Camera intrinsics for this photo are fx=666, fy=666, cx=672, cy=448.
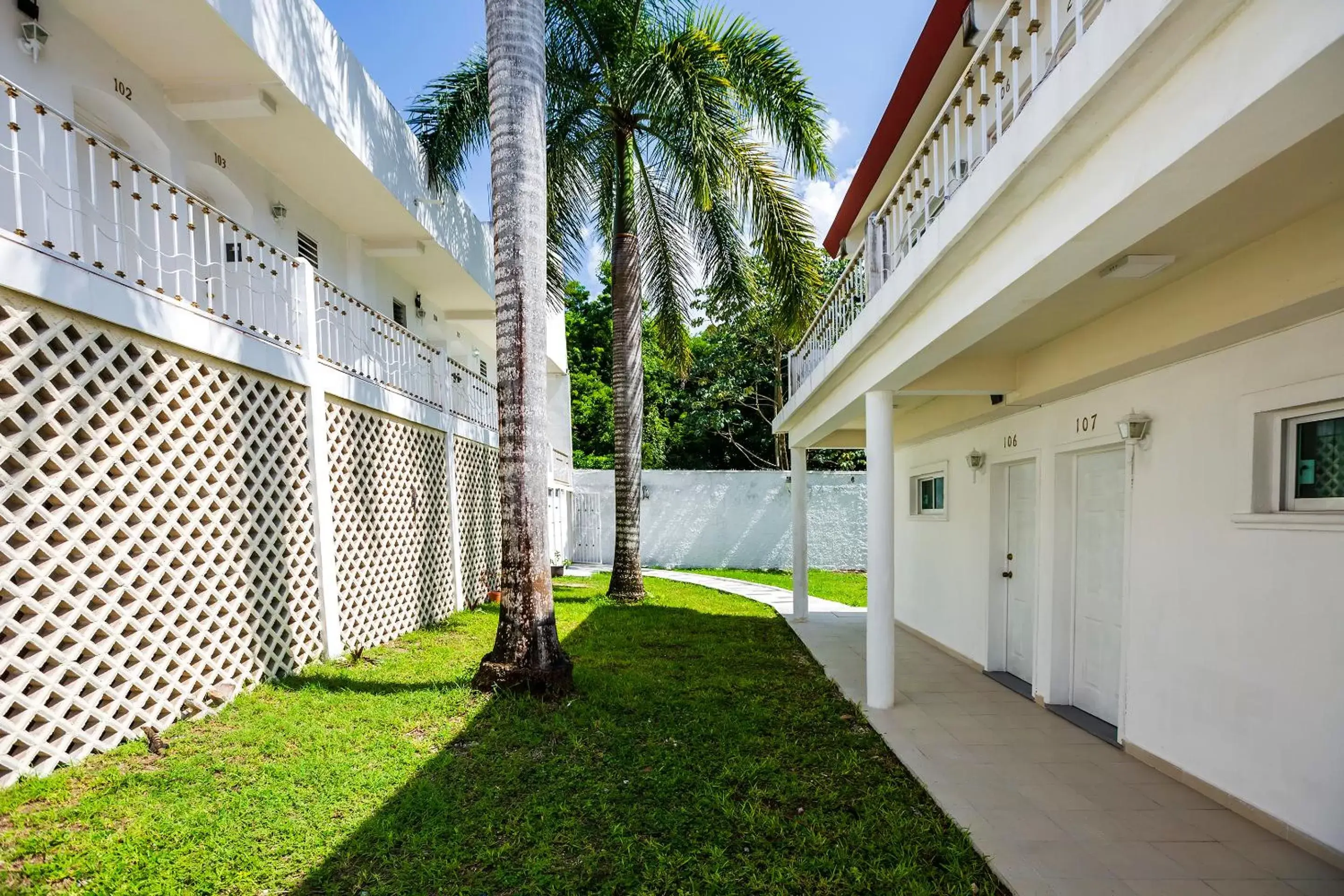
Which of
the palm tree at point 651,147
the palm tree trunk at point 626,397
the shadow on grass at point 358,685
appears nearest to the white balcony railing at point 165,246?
the palm tree trunk at point 626,397

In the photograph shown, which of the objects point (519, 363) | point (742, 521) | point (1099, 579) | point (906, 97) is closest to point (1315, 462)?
point (1099, 579)

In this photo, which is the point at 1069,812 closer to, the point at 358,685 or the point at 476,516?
the point at 358,685

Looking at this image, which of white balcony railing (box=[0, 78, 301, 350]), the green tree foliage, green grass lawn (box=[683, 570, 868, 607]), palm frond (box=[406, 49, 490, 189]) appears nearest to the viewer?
white balcony railing (box=[0, 78, 301, 350])

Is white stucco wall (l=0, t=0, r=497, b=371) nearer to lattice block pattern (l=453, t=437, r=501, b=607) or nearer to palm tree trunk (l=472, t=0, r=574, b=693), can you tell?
palm tree trunk (l=472, t=0, r=574, b=693)

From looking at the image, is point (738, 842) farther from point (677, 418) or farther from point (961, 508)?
point (677, 418)

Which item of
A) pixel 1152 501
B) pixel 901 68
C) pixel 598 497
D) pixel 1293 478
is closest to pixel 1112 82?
pixel 1293 478

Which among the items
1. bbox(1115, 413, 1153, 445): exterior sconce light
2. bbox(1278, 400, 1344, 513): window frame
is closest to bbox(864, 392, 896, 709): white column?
bbox(1115, 413, 1153, 445): exterior sconce light

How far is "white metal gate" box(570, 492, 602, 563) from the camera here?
1833 centimetres

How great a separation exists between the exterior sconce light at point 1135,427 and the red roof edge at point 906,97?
3.24 m

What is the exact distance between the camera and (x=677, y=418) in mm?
25906

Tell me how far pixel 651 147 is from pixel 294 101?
5.87 meters

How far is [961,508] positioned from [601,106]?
26.9 feet

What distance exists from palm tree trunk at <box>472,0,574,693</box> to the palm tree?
330 cm

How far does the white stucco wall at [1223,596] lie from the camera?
337cm
